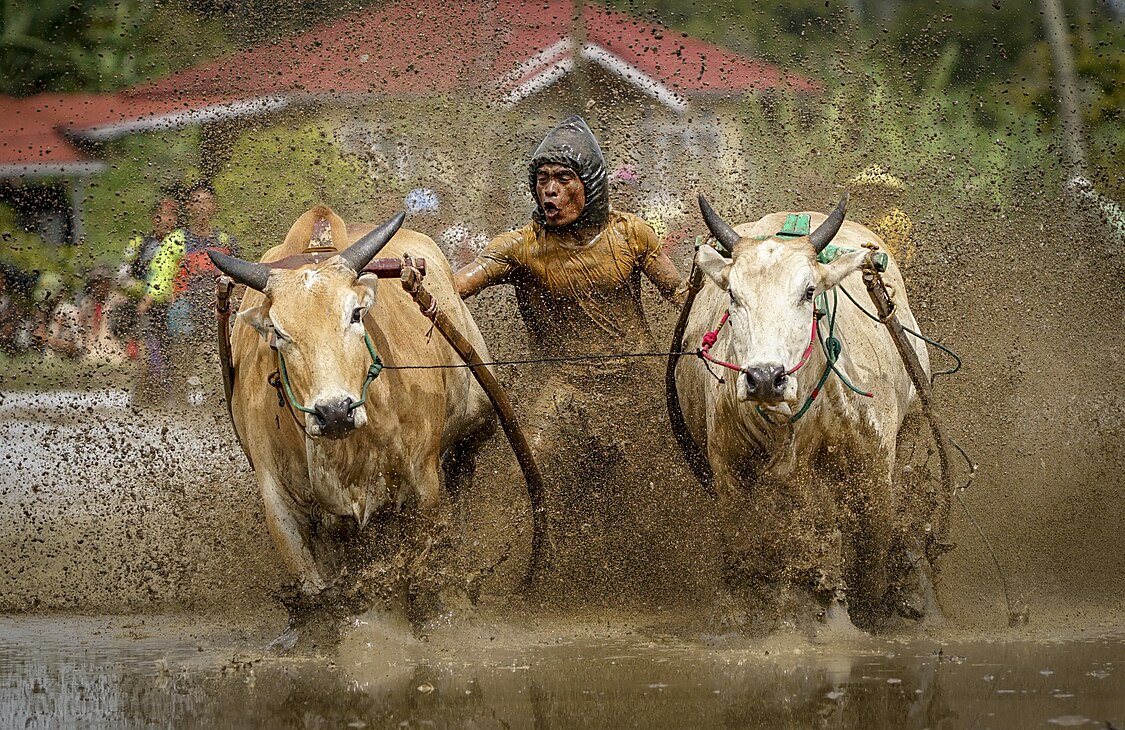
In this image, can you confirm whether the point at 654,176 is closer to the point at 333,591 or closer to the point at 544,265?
the point at 544,265

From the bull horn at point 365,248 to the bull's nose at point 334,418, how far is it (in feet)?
2.34

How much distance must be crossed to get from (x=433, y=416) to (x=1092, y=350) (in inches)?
187

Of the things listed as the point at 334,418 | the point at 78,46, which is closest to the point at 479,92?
the point at 334,418

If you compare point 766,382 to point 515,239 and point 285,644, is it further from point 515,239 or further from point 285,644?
point 515,239

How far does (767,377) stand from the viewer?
234 inches

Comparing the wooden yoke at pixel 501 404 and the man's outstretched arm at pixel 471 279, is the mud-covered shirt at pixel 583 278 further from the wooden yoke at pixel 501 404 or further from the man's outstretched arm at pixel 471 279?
the wooden yoke at pixel 501 404

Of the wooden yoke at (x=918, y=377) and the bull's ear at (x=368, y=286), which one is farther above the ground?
the bull's ear at (x=368, y=286)

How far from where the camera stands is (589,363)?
805cm

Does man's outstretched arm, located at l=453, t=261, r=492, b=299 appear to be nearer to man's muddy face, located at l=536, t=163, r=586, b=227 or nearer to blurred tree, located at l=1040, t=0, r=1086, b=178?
man's muddy face, located at l=536, t=163, r=586, b=227

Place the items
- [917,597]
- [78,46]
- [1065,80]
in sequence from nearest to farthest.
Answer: [917,597] < [1065,80] < [78,46]

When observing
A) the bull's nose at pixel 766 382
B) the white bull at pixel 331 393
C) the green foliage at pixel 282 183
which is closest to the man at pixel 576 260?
the white bull at pixel 331 393

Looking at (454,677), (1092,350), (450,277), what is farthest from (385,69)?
(454,677)

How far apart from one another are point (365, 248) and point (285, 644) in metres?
1.65

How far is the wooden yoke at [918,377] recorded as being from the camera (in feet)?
→ 22.8
